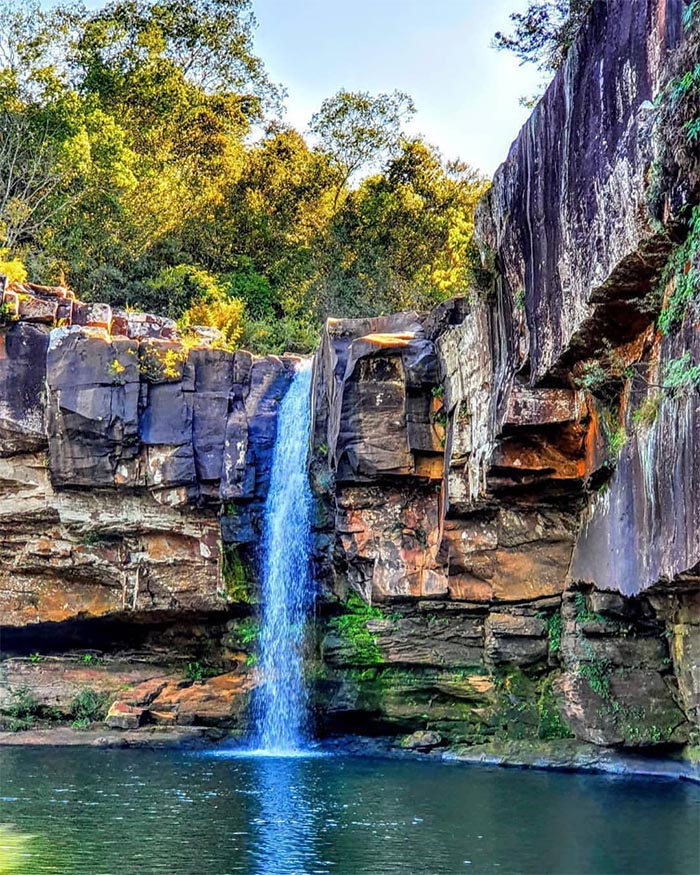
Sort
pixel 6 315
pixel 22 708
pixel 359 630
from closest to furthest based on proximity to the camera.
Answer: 1. pixel 359 630
2. pixel 22 708
3. pixel 6 315

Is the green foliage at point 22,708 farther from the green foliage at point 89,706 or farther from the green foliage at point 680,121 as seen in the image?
the green foliage at point 680,121

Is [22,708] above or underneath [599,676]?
underneath

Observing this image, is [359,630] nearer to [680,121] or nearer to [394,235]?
[680,121]

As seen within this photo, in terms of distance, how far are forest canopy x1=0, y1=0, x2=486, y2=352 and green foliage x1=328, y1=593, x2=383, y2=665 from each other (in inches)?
545

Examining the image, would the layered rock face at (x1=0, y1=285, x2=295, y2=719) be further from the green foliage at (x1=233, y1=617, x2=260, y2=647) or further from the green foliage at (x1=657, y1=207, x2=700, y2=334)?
the green foliage at (x1=657, y1=207, x2=700, y2=334)

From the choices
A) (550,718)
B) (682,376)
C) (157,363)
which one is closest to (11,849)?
(682,376)

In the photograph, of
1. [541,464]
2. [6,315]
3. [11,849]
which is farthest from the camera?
[6,315]

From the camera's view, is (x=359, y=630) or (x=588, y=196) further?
(x=359, y=630)

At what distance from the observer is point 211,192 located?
35.7 m

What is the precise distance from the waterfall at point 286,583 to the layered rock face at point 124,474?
0.36 meters

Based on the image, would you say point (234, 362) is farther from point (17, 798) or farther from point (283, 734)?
point (17, 798)

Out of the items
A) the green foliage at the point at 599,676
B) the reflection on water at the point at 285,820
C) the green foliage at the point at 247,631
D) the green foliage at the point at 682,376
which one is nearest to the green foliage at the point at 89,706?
the green foliage at the point at 247,631

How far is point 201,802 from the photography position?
1255cm

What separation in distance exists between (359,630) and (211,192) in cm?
2205
